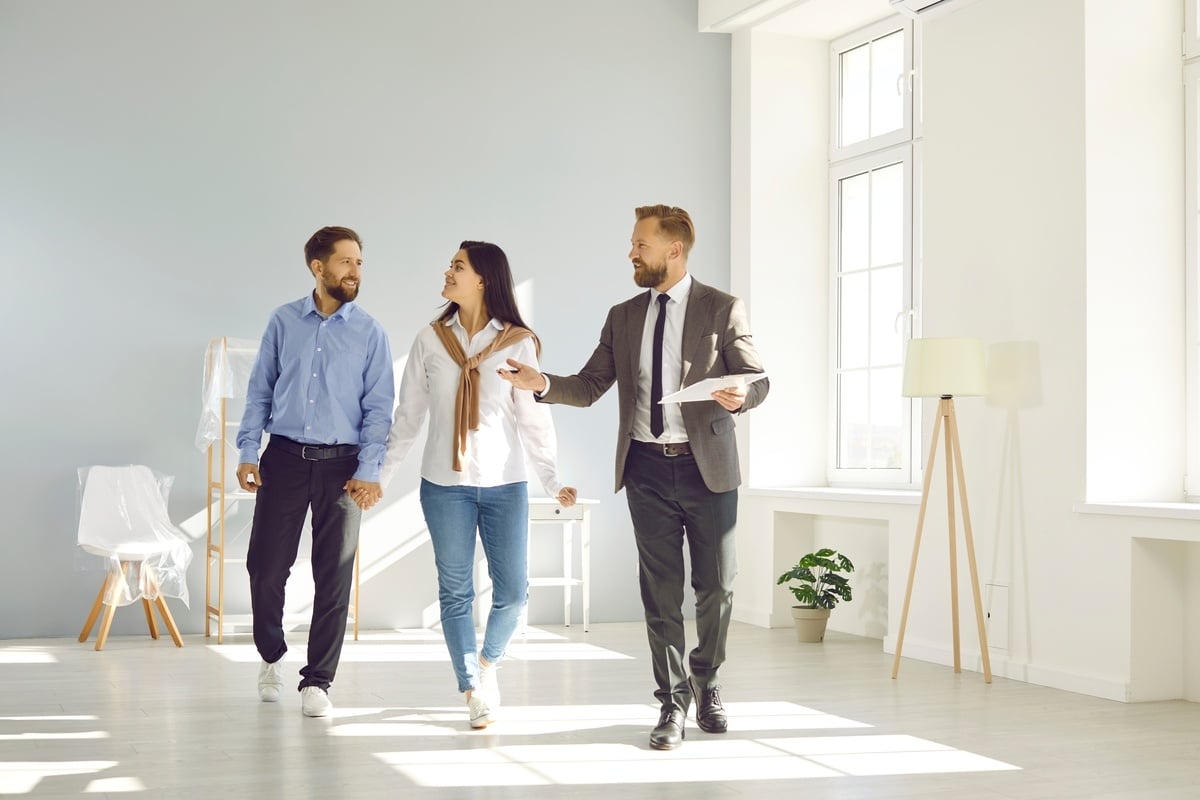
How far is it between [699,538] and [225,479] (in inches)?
126

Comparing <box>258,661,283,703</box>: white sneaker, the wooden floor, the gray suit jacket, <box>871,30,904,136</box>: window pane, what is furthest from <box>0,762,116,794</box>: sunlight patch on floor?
<box>871,30,904,136</box>: window pane

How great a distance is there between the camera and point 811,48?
7293 millimetres

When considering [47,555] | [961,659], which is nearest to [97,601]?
[47,555]

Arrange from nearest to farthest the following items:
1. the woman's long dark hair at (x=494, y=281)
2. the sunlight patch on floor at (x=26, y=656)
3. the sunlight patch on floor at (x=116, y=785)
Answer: the sunlight patch on floor at (x=116, y=785) < the woman's long dark hair at (x=494, y=281) < the sunlight patch on floor at (x=26, y=656)

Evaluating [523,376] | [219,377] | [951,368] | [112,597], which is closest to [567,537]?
[219,377]

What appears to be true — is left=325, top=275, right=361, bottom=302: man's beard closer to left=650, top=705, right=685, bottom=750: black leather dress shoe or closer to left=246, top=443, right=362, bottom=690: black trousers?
left=246, top=443, right=362, bottom=690: black trousers

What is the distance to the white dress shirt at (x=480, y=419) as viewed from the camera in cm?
392

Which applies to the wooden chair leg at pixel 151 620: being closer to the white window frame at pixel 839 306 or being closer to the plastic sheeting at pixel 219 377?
the plastic sheeting at pixel 219 377

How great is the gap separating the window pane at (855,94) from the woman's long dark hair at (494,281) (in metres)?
3.56

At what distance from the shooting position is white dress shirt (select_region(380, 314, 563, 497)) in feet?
12.9

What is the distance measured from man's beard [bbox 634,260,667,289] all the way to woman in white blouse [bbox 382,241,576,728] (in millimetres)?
434

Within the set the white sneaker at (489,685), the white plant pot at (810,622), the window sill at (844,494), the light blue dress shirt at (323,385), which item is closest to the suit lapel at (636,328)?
the light blue dress shirt at (323,385)

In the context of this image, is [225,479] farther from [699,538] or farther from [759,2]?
[759,2]

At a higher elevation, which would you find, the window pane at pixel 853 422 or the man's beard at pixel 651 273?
the man's beard at pixel 651 273
